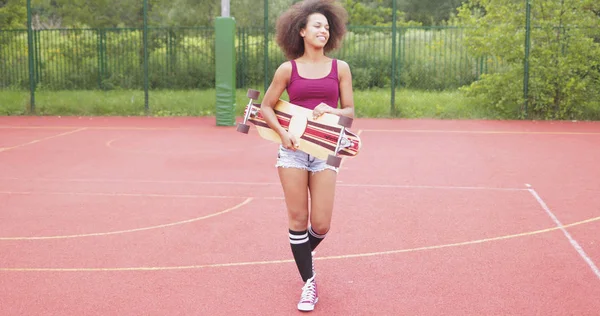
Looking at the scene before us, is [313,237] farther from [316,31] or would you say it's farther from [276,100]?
[316,31]

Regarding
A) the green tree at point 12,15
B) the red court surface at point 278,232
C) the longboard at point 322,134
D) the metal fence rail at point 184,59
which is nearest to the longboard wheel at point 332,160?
the longboard at point 322,134

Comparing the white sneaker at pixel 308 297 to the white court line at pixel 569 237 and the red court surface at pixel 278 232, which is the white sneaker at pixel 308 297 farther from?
the white court line at pixel 569 237

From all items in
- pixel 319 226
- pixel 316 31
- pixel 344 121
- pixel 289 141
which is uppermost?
pixel 316 31

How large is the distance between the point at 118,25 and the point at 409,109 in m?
9.87

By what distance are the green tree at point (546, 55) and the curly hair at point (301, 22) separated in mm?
12233

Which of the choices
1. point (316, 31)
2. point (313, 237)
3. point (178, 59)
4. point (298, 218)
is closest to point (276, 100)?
point (316, 31)

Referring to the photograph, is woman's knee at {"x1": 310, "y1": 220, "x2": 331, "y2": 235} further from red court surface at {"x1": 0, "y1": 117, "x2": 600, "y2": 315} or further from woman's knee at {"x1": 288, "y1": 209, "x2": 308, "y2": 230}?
red court surface at {"x1": 0, "y1": 117, "x2": 600, "y2": 315}

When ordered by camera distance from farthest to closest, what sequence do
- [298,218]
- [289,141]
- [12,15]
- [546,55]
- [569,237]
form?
[12,15] < [546,55] < [569,237] < [298,218] < [289,141]

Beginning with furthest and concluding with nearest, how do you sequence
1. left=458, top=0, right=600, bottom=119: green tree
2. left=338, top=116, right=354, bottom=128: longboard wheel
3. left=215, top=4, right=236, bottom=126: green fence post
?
1. left=458, top=0, right=600, bottom=119: green tree
2. left=215, top=4, right=236, bottom=126: green fence post
3. left=338, top=116, right=354, bottom=128: longboard wheel

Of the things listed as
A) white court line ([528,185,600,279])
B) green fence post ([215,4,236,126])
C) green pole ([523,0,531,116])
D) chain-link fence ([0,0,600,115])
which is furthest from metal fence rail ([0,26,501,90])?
white court line ([528,185,600,279])

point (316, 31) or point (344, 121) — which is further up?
point (316, 31)

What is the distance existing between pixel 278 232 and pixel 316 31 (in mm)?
2517

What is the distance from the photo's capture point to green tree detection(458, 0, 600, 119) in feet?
54.2

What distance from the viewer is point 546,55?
54.9 ft
